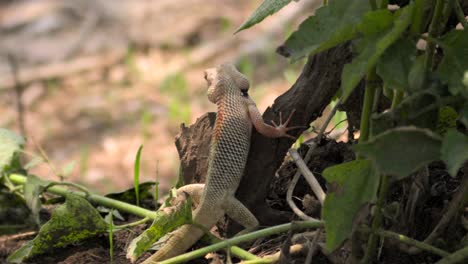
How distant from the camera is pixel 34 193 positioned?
3406mm

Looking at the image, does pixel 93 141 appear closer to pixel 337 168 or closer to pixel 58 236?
pixel 58 236

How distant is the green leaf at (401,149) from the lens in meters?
1.79

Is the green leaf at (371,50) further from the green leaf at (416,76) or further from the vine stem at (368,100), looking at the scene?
the vine stem at (368,100)

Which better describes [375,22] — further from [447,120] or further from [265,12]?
[447,120]

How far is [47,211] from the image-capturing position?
3.74m

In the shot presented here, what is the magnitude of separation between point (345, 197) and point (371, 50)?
41 cm

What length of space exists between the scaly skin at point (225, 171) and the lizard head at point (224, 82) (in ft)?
0.15

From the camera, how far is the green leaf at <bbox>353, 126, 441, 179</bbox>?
179 centimetres

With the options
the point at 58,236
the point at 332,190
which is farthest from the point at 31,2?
the point at 332,190

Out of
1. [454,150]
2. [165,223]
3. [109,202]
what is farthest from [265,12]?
[109,202]

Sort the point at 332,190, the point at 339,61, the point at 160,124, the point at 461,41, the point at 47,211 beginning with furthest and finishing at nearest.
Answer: the point at 160,124
the point at 47,211
the point at 339,61
the point at 332,190
the point at 461,41

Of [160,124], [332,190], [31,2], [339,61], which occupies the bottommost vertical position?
[160,124]

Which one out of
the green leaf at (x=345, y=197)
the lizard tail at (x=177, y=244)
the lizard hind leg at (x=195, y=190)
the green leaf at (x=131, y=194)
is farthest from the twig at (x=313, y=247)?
the green leaf at (x=131, y=194)

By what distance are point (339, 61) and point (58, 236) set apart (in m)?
1.30
